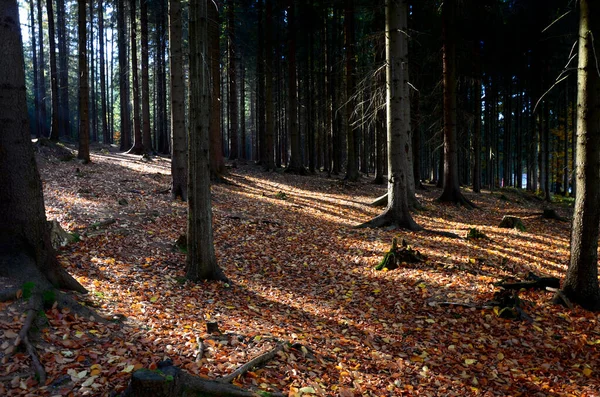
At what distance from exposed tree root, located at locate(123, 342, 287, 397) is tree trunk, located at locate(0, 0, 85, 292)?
2.45m

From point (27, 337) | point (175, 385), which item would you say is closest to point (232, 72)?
point (27, 337)

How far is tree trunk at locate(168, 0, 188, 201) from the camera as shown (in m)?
11.2

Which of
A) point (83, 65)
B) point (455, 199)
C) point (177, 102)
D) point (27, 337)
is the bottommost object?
point (27, 337)

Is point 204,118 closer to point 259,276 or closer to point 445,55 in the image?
point 259,276

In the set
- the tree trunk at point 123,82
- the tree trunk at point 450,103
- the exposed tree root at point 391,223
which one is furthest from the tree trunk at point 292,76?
the exposed tree root at point 391,223

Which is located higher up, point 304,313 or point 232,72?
point 232,72

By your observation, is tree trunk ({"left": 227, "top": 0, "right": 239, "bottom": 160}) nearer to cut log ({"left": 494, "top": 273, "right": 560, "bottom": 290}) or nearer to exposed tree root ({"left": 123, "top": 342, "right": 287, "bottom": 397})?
cut log ({"left": 494, "top": 273, "right": 560, "bottom": 290})

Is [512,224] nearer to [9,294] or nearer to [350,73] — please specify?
[350,73]

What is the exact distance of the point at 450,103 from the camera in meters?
16.8

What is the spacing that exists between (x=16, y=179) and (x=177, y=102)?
702cm

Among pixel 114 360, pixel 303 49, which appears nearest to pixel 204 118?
pixel 114 360

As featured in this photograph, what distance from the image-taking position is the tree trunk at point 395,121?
37.3 feet

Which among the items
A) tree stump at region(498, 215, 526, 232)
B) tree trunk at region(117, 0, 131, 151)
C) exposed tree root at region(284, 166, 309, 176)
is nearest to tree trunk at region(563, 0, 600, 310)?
tree stump at region(498, 215, 526, 232)

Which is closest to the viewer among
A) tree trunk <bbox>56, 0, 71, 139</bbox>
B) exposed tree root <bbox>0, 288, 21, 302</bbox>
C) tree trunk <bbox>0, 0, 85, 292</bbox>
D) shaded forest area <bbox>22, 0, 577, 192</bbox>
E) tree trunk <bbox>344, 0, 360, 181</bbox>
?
exposed tree root <bbox>0, 288, 21, 302</bbox>
